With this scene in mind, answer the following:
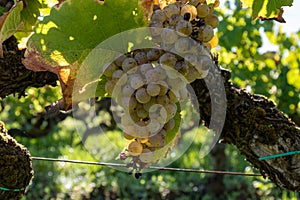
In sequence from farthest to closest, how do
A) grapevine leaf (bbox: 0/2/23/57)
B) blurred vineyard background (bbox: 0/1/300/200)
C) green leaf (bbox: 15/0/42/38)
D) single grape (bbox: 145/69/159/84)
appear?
blurred vineyard background (bbox: 0/1/300/200) → green leaf (bbox: 15/0/42/38) → grapevine leaf (bbox: 0/2/23/57) → single grape (bbox: 145/69/159/84)

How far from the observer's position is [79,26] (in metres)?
1.02

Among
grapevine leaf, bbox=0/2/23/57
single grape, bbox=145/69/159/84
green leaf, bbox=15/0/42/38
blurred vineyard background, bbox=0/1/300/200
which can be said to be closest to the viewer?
single grape, bbox=145/69/159/84

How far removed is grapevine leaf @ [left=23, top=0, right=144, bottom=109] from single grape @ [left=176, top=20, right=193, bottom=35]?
0.12 metres

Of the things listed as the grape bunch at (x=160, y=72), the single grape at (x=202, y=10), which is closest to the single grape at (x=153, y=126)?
the grape bunch at (x=160, y=72)

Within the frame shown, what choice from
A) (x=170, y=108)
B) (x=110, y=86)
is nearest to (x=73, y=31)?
(x=110, y=86)

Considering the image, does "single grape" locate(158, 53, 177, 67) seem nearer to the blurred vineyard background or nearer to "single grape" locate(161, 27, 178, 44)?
"single grape" locate(161, 27, 178, 44)

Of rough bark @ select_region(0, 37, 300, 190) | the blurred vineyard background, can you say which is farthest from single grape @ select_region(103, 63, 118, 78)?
the blurred vineyard background

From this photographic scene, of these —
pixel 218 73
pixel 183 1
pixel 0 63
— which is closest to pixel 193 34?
pixel 183 1

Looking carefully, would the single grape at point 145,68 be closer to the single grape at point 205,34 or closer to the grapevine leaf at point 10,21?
the single grape at point 205,34

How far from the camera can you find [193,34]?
0.98 m

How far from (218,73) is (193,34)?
0.39 meters

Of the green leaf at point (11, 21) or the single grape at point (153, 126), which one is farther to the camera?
the green leaf at point (11, 21)

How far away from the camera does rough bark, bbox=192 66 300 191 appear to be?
1.42 metres

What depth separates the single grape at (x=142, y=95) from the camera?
912mm
